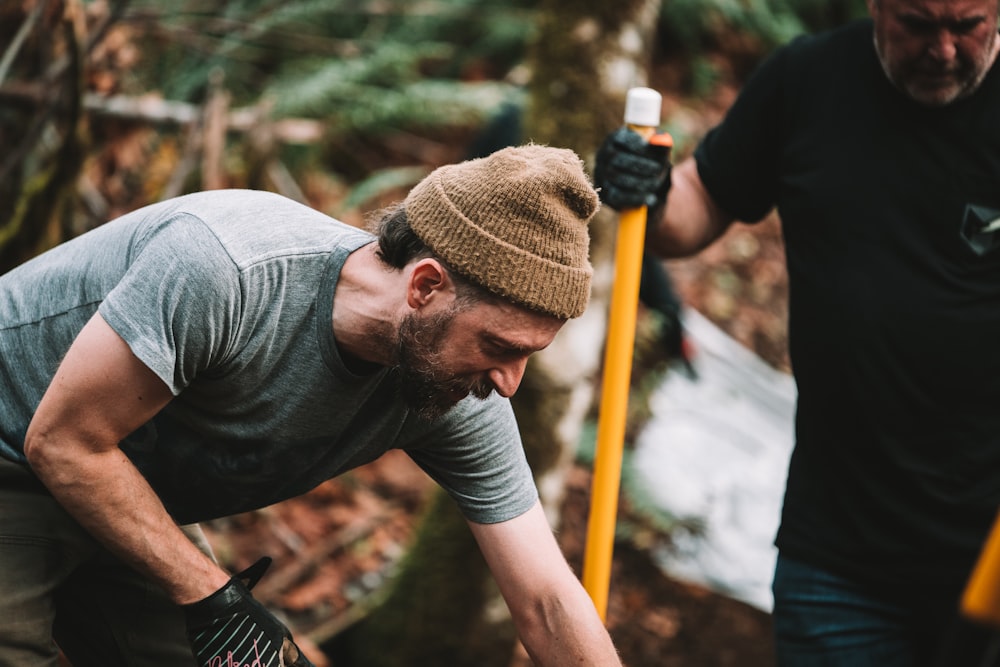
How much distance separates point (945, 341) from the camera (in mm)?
2527

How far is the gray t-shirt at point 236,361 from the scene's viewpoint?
76.5 inches

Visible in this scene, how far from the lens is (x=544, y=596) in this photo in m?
2.33

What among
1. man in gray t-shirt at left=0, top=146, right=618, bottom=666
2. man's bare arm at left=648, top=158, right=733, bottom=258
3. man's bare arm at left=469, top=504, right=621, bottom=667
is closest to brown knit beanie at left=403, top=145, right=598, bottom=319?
man in gray t-shirt at left=0, top=146, right=618, bottom=666

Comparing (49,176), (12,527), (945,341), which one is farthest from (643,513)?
(12,527)

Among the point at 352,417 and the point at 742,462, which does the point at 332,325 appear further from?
the point at 742,462

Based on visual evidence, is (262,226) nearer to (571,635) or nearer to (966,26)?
(571,635)

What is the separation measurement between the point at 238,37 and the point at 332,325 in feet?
14.1

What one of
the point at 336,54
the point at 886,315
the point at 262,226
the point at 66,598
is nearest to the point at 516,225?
the point at 262,226

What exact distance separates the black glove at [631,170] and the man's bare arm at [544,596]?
927mm

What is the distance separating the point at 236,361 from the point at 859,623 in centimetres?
175

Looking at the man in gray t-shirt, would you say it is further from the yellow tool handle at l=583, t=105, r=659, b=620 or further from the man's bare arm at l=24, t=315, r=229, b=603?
the yellow tool handle at l=583, t=105, r=659, b=620

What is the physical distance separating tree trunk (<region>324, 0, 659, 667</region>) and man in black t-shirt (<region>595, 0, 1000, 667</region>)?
1.27m

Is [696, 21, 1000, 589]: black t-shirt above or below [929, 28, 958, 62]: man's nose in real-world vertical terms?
below

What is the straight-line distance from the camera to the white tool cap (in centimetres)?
275
